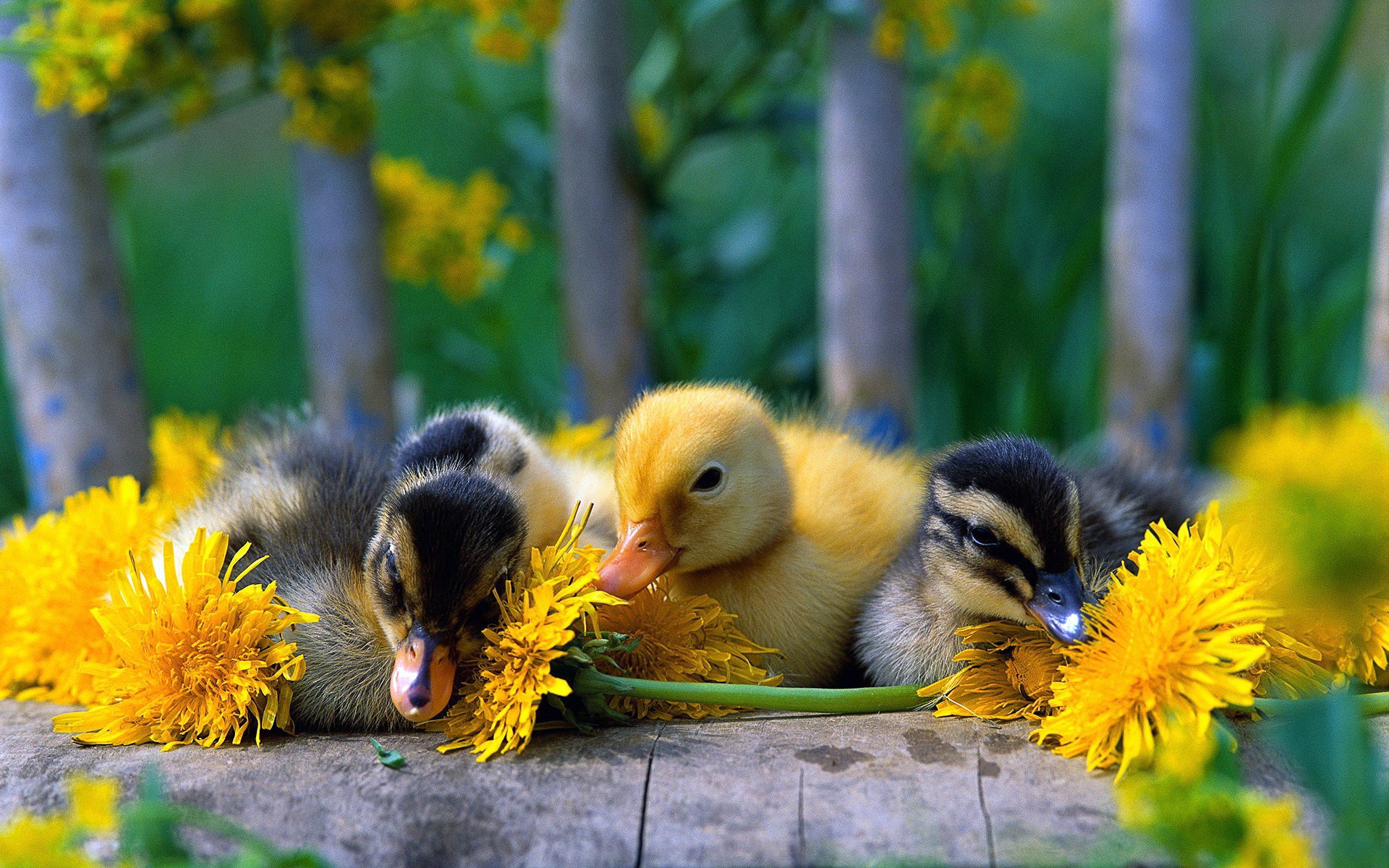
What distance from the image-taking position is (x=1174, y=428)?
2.73 meters

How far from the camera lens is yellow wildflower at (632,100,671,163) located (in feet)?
10.4

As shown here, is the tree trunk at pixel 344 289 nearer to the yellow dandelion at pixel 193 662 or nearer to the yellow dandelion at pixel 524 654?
the yellow dandelion at pixel 193 662

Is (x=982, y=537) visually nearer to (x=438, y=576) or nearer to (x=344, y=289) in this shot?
(x=438, y=576)

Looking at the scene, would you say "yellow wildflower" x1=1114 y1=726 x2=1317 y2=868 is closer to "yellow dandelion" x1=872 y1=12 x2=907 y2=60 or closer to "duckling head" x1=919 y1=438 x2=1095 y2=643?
"duckling head" x1=919 y1=438 x2=1095 y2=643

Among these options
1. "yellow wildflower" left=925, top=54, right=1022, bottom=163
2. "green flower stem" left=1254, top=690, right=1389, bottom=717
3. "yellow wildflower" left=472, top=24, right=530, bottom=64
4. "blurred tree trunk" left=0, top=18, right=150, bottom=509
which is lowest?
"green flower stem" left=1254, top=690, right=1389, bottom=717

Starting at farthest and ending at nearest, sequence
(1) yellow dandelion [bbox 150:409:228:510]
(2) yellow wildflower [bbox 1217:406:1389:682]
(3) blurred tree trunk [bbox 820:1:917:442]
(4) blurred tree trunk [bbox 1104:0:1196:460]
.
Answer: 1. (4) blurred tree trunk [bbox 1104:0:1196:460]
2. (3) blurred tree trunk [bbox 820:1:917:442]
3. (1) yellow dandelion [bbox 150:409:228:510]
4. (2) yellow wildflower [bbox 1217:406:1389:682]

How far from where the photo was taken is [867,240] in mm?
2641

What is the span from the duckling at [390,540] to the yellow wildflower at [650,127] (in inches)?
58.8

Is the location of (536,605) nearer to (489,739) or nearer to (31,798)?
(489,739)

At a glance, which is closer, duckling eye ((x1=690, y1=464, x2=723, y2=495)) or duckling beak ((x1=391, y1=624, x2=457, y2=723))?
duckling beak ((x1=391, y1=624, x2=457, y2=723))

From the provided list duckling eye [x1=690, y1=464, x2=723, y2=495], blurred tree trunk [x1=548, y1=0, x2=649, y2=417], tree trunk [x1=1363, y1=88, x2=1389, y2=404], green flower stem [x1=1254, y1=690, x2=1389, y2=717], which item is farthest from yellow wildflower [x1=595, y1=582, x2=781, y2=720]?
tree trunk [x1=1363, y1=88, x2=1389, y2=404]

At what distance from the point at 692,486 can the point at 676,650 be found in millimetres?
230

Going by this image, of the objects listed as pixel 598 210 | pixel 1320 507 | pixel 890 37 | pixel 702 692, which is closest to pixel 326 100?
pixel 598 210

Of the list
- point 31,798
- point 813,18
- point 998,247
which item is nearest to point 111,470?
point 31,798
